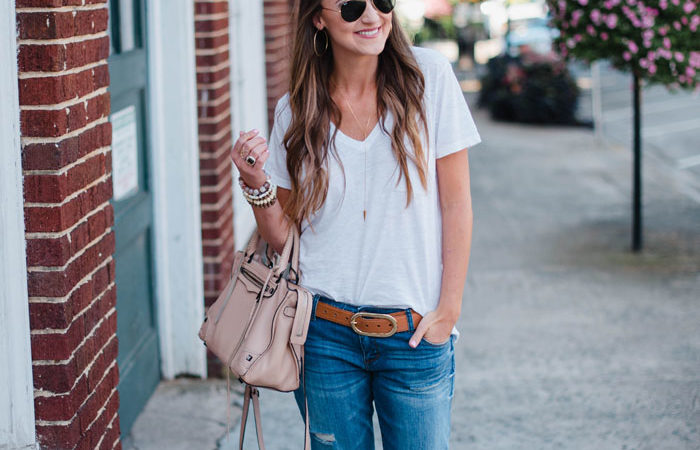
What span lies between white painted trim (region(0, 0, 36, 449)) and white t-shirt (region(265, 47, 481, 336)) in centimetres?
89

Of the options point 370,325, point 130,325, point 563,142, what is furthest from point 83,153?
point 563,142

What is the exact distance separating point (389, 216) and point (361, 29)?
0.48 m

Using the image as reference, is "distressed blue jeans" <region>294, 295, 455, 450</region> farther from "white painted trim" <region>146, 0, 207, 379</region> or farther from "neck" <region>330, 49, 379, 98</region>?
"white painted trim" <region>146, 0, 207, 379</region>

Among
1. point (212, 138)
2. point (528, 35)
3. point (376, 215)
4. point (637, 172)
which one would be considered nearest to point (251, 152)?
point (376, 215)

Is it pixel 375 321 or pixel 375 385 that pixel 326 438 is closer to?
pixel 375 385

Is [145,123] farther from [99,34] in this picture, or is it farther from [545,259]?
[545,259]

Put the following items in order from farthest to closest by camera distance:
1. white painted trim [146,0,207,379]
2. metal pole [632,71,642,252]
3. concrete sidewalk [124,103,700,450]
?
metal pole [632,71,642,252]
white painted trim [146,0,207,379]
concrete sidewalk [124,103,700,450]

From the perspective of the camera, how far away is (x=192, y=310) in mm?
4934

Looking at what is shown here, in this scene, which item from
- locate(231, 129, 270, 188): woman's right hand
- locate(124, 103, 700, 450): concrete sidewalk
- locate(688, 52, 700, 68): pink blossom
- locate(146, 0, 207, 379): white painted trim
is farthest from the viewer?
locate(688, 52, 700, 68): pink blossom

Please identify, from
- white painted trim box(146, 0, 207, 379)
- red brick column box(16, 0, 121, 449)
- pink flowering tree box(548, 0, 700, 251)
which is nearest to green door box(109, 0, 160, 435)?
white painted trim box(146, 0, 207, 379)

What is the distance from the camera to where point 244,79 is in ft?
21.9

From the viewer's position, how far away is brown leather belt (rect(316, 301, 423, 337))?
252cm

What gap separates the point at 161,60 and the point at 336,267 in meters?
2.47

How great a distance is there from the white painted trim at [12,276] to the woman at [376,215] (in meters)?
0.71
